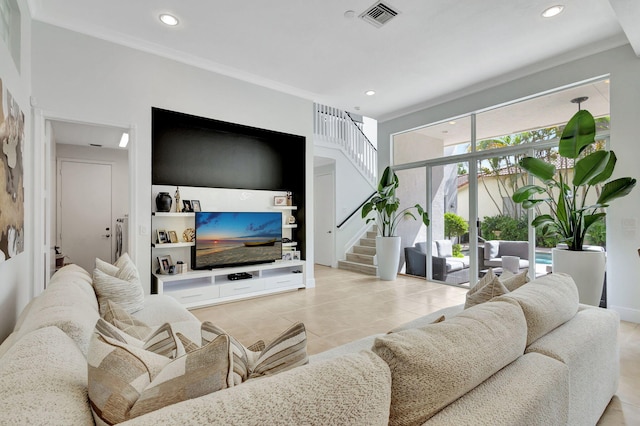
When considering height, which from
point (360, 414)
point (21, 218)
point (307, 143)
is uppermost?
point (307, 143)

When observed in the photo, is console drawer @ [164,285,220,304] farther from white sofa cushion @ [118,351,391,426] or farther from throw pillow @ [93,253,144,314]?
white sofa cushion @ [118,351,391,426]

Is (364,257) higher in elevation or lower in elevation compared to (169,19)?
lower

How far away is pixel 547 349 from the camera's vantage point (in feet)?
4.22

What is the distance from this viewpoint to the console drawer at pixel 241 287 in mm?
4281

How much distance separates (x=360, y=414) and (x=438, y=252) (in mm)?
5467

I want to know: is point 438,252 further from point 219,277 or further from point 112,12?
point 112,12

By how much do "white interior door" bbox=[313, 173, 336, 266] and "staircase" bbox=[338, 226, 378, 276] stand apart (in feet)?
1.59

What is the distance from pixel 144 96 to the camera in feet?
12.4

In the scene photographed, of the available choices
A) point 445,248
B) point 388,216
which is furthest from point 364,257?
point 445,248

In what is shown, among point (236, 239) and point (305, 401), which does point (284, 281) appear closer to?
point (236, 239)

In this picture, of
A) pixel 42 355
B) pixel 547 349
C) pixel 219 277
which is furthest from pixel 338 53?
pixel 42 355

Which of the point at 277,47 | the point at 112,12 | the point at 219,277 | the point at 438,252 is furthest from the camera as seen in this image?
the point at 438,252

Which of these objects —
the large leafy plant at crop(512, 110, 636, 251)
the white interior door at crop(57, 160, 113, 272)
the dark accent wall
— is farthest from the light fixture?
the large leafy plant at crop(512, 110, 636, 251)

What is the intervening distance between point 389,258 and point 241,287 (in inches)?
111
